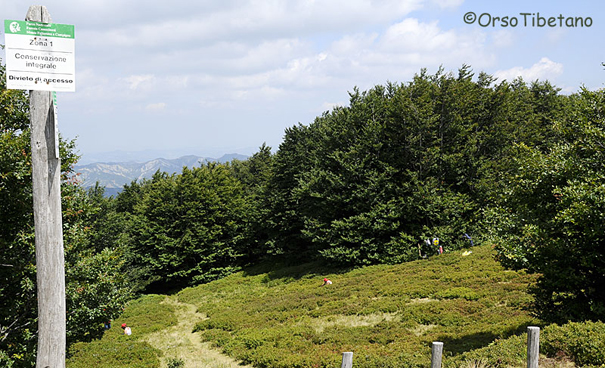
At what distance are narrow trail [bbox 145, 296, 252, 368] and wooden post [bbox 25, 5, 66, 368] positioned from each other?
12213 millimetres

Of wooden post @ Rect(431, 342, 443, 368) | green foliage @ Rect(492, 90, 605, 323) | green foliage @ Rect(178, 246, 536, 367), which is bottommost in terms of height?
green foliage @ Rect(178, 246, 536, 367)

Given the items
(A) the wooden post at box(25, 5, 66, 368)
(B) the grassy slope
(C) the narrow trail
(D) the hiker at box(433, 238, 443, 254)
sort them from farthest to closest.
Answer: (D) the hiker at box(433, 238, 443, 254) < (C) the narrow trail < (B) the grassy slope < (A) the wooden post at box(25, 5, 66, 368)

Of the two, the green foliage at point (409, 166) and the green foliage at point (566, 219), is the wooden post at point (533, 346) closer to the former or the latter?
the green foliage at point (566, 219)

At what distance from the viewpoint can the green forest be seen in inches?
434

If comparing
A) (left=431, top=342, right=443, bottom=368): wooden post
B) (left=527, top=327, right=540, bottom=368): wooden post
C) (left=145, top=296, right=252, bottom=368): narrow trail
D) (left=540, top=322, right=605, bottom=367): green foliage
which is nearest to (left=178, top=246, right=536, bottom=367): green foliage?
(left=145, top=296, right=252, bottom=368): narrow trail

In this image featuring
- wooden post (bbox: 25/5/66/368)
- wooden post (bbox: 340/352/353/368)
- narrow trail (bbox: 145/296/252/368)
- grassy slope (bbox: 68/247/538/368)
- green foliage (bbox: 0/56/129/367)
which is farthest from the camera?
narrow trail (bbox: 145/296/252/368)

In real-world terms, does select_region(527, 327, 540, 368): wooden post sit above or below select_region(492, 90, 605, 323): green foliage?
below

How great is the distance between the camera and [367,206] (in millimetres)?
34906

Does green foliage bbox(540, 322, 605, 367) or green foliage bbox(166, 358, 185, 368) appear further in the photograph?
green foliage bbox(166, 358, 185, 368)

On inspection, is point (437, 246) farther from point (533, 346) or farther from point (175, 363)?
point (533, 346)

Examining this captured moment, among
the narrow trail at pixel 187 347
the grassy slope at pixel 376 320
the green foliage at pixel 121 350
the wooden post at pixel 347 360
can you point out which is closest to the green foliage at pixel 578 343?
the grassy slope at pixel 376 320

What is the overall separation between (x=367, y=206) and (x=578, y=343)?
26786mm

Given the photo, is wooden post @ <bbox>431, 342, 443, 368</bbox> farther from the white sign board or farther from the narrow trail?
the narrow trail

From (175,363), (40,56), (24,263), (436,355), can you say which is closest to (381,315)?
(175,363)
